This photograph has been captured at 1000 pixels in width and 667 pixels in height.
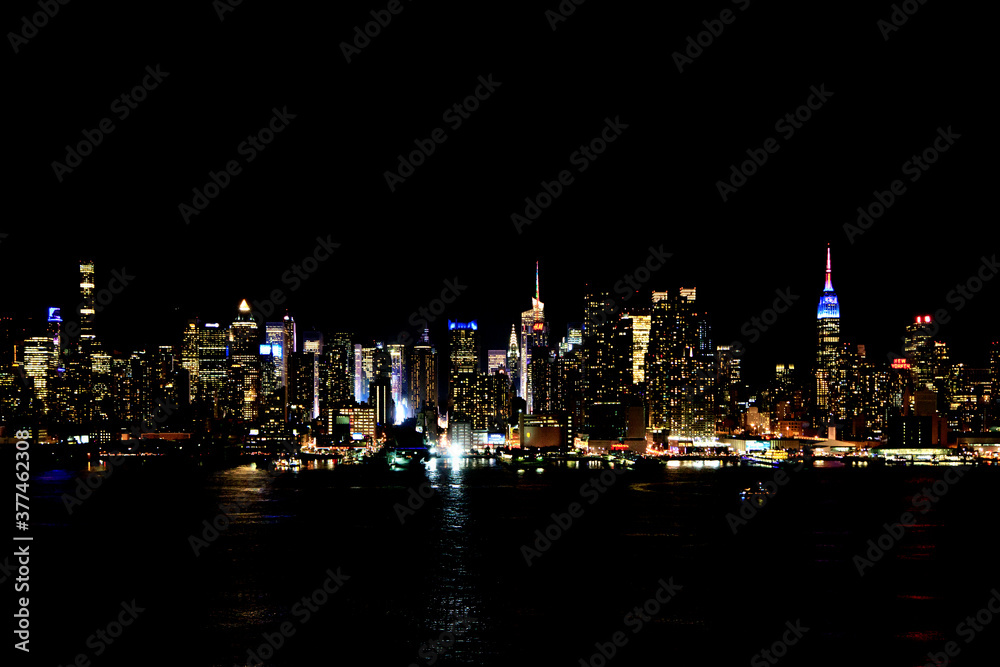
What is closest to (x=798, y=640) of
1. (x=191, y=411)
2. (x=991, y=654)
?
(x=991, y=654)

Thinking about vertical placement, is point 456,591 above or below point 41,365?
below

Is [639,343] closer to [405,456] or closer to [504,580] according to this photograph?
[405,456]

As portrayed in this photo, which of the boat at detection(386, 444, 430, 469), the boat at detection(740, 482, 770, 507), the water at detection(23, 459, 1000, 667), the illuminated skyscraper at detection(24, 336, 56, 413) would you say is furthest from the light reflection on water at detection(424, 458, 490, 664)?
the illuminated skyscraper at detection(24, 336, 56, 413)

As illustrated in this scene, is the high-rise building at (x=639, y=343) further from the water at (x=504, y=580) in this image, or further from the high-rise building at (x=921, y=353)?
the water at (x=504, y=580)

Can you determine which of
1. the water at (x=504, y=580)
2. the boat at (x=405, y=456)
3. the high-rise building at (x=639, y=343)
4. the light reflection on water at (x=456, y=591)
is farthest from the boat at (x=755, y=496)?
the high-rise building at (x=639, y=343)

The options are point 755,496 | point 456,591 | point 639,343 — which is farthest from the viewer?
point 639,343

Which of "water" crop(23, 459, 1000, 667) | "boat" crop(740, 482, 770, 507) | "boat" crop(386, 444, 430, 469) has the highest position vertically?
"water" crop(23, 459, 1000, 667)

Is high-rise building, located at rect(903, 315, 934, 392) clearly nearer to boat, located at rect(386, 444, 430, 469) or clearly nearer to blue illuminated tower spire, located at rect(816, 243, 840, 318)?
blue illuminated tower spire, located at rect(816, 243, 840, 318)

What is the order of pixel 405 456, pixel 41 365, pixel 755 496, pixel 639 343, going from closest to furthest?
1. pixel 755 496
2. pixel 405 456
3. pixel 41 365
4. pixel 639 343

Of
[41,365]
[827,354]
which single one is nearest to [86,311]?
[41,365]
